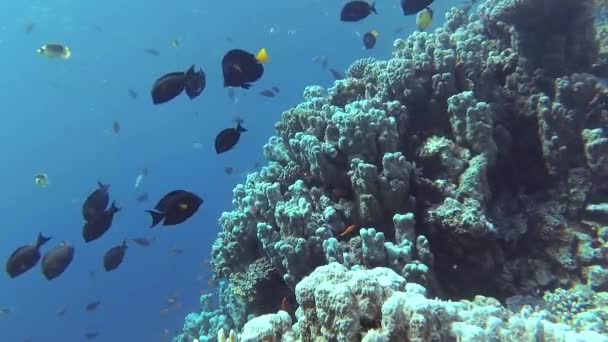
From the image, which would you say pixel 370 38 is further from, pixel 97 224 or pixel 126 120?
pixel 126 120

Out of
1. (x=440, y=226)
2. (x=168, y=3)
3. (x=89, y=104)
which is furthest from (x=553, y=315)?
(x=89, y=104)

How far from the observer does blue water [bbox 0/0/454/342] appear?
181 ft

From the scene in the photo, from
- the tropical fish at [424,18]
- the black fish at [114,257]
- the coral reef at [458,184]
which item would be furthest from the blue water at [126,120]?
the coral reef at [458,184]

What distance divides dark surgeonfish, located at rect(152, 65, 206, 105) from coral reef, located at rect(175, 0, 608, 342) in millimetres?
1370

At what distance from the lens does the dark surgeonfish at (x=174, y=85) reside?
546 cm

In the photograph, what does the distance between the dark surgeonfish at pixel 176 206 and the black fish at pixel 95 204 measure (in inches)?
Answer: 52.1

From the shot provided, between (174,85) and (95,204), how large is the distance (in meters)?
1.73

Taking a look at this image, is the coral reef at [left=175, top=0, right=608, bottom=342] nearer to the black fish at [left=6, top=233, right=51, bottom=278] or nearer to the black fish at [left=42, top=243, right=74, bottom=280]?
the black fish at [left=42, top=243, right=74, bottom=280]

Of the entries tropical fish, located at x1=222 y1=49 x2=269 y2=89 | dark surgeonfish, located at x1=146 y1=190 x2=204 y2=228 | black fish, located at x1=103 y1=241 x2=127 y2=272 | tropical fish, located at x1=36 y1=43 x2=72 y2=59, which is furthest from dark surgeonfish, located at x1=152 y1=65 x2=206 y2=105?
tropical fish, located at x1=36 y1=43 x2=72 y2=59

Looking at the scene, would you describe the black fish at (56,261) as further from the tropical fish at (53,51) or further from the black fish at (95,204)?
the tropical fish at (53,51)

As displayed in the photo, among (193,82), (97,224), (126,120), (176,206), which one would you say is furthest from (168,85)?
(126,120)

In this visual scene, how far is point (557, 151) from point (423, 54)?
191 cm

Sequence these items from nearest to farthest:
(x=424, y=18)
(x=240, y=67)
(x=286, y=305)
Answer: (x=286, y=305) < (x=240, y=67) < (x=424, y=18)

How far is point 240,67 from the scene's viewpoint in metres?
5.34
